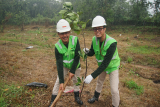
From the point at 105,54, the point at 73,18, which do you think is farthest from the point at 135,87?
the point at 73,18

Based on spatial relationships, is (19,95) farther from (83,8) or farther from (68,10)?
(83,8)

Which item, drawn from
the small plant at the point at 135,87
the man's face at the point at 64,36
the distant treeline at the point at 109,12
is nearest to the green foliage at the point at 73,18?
the man's face at the point at 64,36

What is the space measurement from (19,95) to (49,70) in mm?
1827

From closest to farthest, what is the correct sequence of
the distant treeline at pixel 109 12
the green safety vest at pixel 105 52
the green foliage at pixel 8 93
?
the green safety vest at pixel 105 52
the green foliage at pixel 8 93
the distant treeline at pixel 109 12

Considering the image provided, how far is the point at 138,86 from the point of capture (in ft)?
11.0

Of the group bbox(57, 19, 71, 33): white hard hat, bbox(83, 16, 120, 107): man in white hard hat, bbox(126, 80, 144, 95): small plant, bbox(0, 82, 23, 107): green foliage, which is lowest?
bbox(126, 80, 144, 95): small plant

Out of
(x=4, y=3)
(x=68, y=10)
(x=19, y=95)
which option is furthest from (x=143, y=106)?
(x=4, y=3)

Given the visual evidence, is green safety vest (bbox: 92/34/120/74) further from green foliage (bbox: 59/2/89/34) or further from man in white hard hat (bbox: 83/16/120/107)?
green foliage (bbox: 59/2/89/34)

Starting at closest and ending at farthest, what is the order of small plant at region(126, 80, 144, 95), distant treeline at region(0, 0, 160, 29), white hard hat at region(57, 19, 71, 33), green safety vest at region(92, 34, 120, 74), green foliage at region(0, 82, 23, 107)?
1. white hard hat at region(57, 19, 71, 33)
2. green safety vest at region(92, 34, 120, 74)
3. green foliage at region(0, 82, 23, 107)
4. small plant at region(126, 80, 144, 95)
5. distant treeline at region(0, 0, 160, 29)

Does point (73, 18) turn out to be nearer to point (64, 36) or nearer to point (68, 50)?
point (64, 36)

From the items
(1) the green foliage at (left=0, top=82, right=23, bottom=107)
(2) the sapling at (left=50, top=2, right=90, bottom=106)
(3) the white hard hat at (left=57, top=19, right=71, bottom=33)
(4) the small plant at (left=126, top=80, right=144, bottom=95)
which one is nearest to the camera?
(2) the sapling at (left=50, top=2, right=90, bottom=106)

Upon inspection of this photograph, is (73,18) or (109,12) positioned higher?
(109,12)

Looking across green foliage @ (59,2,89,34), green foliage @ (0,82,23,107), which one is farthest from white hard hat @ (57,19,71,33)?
green foliage @ (0,82,23,107)

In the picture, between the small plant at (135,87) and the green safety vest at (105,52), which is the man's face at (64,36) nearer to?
the green safety vest at (105,52)
